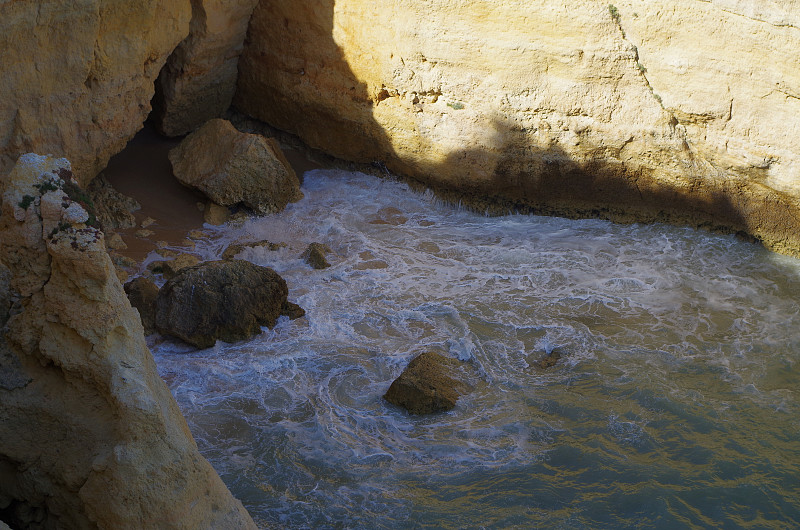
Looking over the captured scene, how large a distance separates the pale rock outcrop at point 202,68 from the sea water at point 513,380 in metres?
1.90

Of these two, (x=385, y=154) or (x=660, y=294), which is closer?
(x=660, y=294)

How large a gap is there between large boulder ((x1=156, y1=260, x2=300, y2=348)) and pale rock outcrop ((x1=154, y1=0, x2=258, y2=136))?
10.6ft

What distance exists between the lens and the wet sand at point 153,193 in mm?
8533

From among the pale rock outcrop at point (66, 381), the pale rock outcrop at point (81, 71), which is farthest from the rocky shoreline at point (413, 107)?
the pale rock outcrop at point (66, 381)

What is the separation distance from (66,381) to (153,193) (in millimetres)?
5540

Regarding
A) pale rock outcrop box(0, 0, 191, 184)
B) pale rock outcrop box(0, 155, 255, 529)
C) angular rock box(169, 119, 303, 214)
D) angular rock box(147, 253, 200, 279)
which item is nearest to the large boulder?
angular rock box(147, 253, 200, 279)

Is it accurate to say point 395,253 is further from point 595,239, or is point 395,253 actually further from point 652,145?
point 652,145

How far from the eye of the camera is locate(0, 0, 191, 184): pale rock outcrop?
267 inches

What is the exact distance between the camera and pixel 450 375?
654 centimetres

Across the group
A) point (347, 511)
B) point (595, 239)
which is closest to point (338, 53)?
point (595, 239)

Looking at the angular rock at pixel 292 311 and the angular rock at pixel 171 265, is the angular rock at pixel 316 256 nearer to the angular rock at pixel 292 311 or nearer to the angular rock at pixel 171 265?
the angular rock at pixel 292 311

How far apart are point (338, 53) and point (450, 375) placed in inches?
188

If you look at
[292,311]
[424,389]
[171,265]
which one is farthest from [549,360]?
[171,265]

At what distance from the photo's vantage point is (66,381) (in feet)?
13.0
